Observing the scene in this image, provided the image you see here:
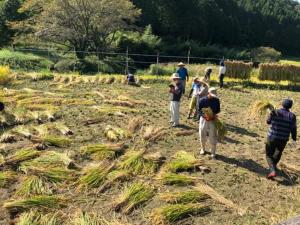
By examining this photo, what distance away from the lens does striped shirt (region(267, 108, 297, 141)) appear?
7.48m

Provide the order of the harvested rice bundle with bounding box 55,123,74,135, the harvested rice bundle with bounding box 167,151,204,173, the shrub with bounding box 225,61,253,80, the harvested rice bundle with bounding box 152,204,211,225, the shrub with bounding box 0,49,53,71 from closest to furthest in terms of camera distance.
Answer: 1. the harvested rice bundle with bounding box 152,204,211,225
2. the harvested rice bundle with bounding box 167,151,204,173
3. the harvested rice bundle with bounding box 55,123,74,135
4. the shrub with bounding box 225,61,253,80
5. the shrub with bounding box 0,49,53,71

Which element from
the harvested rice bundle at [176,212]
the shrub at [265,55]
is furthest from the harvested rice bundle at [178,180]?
the shrub at [265,55]

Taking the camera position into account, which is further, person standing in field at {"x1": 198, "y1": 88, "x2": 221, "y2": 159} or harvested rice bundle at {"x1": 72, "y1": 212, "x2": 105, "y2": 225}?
person standing in field at {"x1": 198, "y1": 88, "x2": 221, "y2": 159}

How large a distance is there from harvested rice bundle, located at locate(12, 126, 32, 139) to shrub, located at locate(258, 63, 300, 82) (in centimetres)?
1389

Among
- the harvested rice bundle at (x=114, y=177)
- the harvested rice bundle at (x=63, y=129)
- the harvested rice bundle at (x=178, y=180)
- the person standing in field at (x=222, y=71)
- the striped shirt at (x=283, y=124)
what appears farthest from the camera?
the person standing in field at (x=222, y=71)

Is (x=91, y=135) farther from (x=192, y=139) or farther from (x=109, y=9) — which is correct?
(x=109, y=9)

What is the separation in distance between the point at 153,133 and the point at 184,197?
3158mm

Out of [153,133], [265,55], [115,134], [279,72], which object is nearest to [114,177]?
[115,134]

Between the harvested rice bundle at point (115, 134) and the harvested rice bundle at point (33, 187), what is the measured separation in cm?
247

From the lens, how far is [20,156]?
26.2 ft

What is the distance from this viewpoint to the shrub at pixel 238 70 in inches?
829

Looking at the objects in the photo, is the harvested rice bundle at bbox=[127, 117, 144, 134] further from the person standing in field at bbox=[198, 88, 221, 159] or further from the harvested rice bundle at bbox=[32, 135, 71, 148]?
the person standing in field at bbox=[198, 88, 221, 159]

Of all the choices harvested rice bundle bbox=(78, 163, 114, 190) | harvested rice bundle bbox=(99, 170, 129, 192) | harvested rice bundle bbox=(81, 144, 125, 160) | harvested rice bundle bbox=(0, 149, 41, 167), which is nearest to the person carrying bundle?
harvested rice bundle bbox=(81, 144, 125, 160)

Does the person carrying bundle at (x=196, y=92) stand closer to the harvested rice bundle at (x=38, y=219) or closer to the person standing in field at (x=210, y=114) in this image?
the person standing in field at (x=210, y=114)
